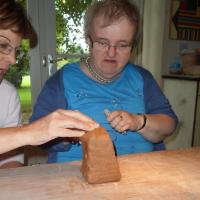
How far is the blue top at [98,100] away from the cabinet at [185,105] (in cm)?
159

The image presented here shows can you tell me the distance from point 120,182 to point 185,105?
2.27 meters

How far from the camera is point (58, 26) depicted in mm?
2686

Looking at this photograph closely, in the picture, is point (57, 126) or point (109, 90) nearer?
point (57, 126)

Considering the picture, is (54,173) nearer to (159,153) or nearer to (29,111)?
(159,153)

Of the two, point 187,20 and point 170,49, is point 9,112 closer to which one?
point 170,49

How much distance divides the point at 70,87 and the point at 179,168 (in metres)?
0.59

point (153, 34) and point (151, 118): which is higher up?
point (153, 34)

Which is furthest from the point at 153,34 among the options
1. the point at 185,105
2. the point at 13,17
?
the point at 13,17

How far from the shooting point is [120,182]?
0.83 m

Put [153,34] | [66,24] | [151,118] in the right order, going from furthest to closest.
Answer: [153,34], [66,24], [151,118]

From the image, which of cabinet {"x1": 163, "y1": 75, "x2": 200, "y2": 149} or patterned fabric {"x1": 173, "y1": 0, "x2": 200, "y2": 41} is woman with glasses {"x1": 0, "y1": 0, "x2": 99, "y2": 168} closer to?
cabinet {"x1": 163, "y1": 75, "x2": 200, "y2": 149}

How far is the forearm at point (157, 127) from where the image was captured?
46.4 inches

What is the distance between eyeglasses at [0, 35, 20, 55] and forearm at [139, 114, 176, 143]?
0.62 m

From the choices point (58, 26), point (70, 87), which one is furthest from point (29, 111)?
point (70, 87)
